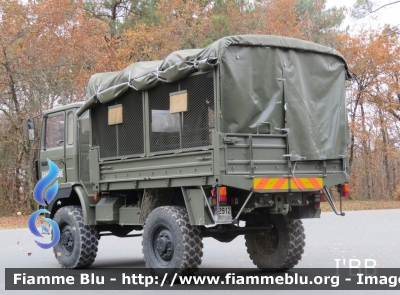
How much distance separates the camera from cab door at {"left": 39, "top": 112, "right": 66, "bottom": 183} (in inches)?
468

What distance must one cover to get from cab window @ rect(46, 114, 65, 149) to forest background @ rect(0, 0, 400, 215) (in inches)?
530

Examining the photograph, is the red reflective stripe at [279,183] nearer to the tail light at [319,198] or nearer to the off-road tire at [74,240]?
the tail light at [319,198]

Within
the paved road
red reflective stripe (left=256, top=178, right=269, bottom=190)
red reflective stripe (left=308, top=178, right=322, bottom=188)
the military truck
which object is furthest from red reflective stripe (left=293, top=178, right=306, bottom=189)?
the paved road

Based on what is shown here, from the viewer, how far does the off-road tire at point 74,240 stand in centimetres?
1102

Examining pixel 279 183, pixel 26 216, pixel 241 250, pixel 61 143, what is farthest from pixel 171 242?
pixel 26 216

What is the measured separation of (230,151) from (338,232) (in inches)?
394

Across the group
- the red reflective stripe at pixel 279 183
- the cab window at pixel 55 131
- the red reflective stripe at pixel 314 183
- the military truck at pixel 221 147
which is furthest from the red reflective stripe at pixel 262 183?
the cab window at pixel 55 131

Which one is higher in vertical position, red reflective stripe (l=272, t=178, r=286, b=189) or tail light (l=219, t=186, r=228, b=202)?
red reflective stripe (l=272, t=178, r=286, b=189)

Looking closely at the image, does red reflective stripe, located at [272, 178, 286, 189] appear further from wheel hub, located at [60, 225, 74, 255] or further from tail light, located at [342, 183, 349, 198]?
wheel hub, located at [60, 225, 74, 255]

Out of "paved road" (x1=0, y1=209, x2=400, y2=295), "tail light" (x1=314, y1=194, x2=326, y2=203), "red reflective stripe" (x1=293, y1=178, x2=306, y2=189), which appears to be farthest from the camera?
"paved road" (x1=0, y1=209, x2=400, y2=295)

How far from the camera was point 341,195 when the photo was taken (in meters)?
9.71

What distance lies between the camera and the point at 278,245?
10078mm

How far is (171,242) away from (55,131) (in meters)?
4.28

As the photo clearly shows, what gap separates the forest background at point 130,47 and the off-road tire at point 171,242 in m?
15.3
